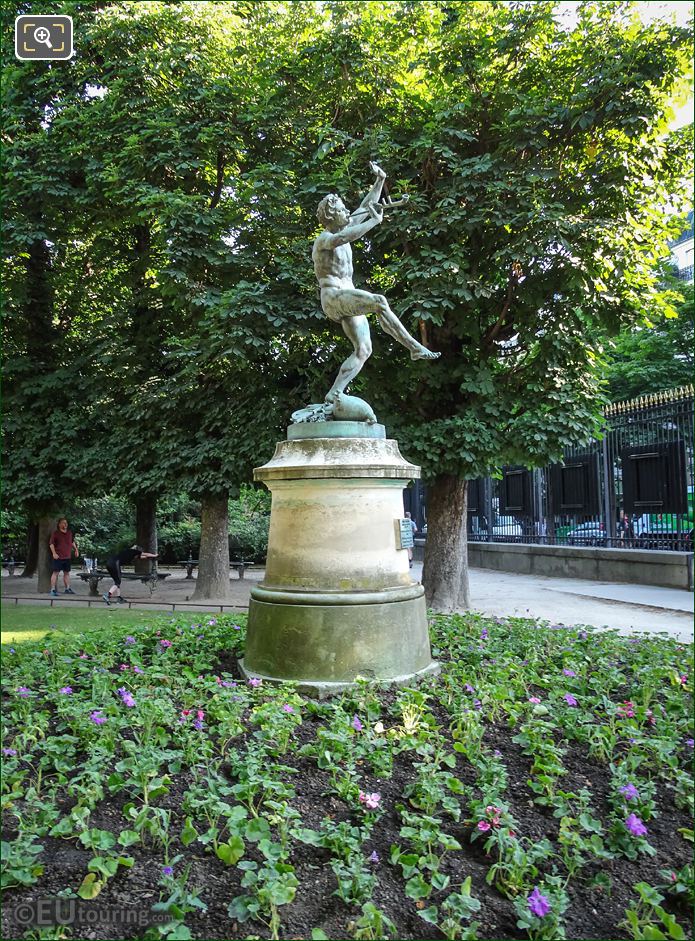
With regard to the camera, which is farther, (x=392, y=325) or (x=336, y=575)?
(x=392, y=325)

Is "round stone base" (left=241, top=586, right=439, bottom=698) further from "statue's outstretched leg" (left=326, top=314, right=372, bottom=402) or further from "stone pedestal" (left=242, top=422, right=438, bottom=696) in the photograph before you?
"statue's outstretched leg" (left=326, top=314, right=372, bottom=402)

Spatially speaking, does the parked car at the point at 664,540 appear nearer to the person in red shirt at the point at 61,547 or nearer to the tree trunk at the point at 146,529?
the tree trunk at the point at 146,529

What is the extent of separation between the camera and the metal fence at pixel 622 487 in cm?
1337

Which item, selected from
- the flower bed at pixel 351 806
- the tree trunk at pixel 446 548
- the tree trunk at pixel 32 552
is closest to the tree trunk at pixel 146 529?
the tree trunk at pixel 32 552

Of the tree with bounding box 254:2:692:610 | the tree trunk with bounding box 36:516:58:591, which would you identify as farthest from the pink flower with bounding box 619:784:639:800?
the tree trunk with bounding box 36:516:58:591

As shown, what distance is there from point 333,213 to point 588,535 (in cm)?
1234

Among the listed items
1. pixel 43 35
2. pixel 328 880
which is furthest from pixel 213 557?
pixel 43 35

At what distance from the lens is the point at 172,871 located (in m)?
2.84

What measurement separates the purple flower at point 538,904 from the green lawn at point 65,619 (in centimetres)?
596

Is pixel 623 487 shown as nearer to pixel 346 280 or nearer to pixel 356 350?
pixel 356 350

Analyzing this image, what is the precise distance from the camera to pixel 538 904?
2.61m

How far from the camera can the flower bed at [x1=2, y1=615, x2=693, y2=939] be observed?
266cm

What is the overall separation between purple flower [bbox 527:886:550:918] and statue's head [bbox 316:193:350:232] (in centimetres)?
474

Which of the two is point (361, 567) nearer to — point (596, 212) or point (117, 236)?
point (596, 212)
